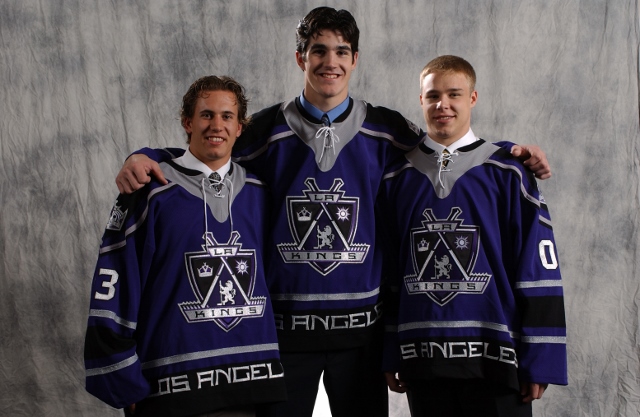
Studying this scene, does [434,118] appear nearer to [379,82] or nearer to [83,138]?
[379,82]

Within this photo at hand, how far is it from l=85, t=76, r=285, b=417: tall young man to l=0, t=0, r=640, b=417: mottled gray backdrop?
1.28 metres

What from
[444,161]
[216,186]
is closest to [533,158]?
[444,161]

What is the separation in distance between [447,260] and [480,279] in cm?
11

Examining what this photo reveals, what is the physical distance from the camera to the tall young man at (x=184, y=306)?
204 cm

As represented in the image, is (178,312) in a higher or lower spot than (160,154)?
lower

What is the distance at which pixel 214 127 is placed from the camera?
7.09 ft

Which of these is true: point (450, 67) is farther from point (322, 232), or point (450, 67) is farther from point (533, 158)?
point (322, 232)

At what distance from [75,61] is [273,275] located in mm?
1685

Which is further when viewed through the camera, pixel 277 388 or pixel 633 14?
pixel 633 14

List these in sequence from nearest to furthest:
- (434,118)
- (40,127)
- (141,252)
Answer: (141,252) → (434,118) → (40,127)

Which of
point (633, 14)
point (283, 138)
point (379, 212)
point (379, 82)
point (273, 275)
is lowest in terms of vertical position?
point (273, 275)

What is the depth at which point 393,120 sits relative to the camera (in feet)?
7.84

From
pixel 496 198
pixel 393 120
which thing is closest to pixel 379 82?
pixel 393 120

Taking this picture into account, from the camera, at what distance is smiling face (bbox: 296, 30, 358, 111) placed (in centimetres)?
227
